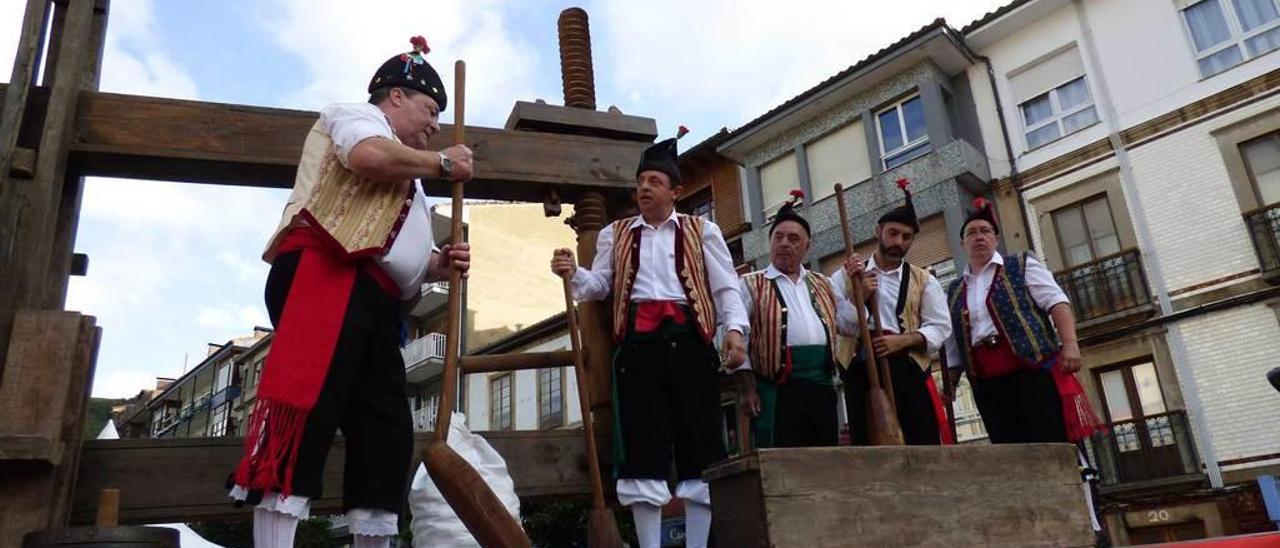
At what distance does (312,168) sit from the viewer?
2.62 metres

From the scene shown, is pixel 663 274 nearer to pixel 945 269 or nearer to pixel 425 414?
pixel 945 269

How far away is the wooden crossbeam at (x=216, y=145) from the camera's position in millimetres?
3818

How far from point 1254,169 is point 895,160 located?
20.5 ft

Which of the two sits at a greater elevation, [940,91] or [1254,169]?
[940,91]

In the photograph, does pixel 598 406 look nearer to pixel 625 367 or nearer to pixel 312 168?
pixel 625 367

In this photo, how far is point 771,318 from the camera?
4195 mm

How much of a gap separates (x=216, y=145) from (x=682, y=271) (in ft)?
7.00

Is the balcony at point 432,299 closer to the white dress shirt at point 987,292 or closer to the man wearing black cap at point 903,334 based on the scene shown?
the man wearing black cap at point 903,334

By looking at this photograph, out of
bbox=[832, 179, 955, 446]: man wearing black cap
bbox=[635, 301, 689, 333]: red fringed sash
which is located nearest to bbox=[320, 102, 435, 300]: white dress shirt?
bbox=[635, 301, 689, 333]: red fringed sash

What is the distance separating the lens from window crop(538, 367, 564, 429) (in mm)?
24688

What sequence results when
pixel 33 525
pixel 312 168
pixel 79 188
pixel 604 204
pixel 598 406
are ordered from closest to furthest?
pixel 312 168, pixel 33 525, pixel 79 188, pixel 598 406, pixel 604 204

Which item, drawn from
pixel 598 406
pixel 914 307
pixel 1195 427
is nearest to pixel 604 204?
pixel 598 406

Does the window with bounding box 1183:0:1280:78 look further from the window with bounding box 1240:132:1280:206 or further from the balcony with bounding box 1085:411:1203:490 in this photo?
the balcony with bounding box 1085:411:1203:490

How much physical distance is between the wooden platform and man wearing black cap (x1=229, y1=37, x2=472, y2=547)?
1.02 m
